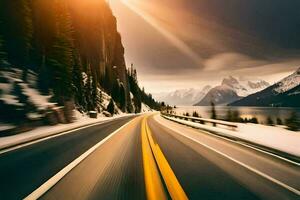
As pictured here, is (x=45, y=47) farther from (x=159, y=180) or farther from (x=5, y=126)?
(x=159, y=180)

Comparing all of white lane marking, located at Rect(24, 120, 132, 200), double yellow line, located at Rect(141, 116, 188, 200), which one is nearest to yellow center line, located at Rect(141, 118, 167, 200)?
double yellow line, located at Rect(141, 116, 188, 200)

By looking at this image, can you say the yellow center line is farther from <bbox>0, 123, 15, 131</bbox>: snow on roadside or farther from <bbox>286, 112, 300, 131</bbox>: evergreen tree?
<bbox>286, 112, 300, 131</bbox>: evergreen tree

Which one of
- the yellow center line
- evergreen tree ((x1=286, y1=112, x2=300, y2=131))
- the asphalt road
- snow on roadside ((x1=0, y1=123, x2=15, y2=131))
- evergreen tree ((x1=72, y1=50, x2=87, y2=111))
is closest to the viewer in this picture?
the yellow center line

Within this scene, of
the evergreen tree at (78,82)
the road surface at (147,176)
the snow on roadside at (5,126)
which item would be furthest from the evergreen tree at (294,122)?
the evergreen tree at (78,82)

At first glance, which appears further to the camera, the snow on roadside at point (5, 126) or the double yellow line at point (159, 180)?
the snow on roadside at point (5, 126)

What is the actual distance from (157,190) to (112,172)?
5.48ft

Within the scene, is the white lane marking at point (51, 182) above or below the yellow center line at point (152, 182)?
above

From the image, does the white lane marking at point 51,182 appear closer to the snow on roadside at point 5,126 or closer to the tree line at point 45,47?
the snow on roadside at point 5,126

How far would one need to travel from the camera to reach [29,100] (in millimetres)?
17375

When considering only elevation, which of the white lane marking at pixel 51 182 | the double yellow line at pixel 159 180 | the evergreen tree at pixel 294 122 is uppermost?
the evergreen tree at pixel 294 122

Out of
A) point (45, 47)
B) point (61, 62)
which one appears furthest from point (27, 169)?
point (45, 47)

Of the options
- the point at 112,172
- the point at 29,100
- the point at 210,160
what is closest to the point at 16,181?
the point at 112,172

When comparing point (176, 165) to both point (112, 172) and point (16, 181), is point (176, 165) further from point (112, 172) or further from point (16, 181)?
point (16, 181)

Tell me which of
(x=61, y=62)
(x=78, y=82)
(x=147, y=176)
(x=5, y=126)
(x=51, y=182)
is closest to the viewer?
(x=51, y=182)
